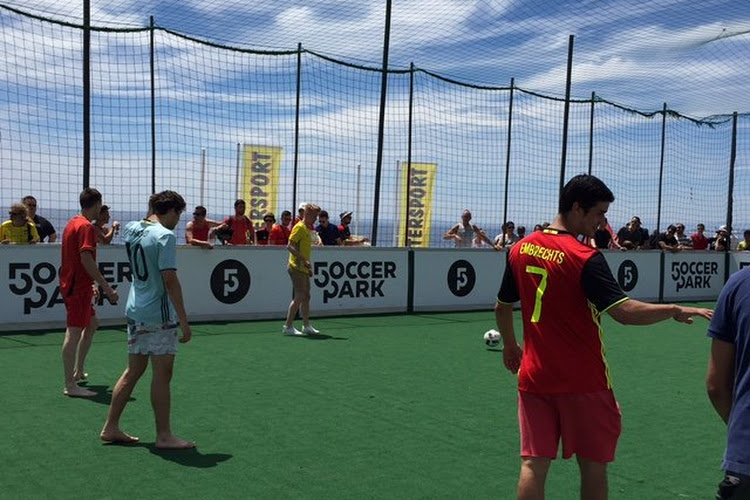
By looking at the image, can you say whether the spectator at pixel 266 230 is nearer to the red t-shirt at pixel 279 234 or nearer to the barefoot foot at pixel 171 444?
the red t-shirt at pixel 279 234

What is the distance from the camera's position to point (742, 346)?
105 inches

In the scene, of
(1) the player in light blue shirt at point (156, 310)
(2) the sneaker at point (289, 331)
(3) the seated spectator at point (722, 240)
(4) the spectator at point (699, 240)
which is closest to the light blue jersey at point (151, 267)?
(1) the player in light blue shirt at point (156, 310)

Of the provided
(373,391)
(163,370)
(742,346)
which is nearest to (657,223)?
→ (373,391)

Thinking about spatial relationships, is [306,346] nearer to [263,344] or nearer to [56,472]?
[263,344]

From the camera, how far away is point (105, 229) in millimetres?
12820

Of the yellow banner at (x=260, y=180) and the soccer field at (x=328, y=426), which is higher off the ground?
the yellow banner at (x=260, y=180)

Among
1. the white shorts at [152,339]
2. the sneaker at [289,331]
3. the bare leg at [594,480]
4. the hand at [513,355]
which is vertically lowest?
the sneaker at [289,331]

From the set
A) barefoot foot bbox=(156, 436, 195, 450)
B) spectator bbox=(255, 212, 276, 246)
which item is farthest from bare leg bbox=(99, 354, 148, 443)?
spectator bbox=(255, 212, 276, 246)

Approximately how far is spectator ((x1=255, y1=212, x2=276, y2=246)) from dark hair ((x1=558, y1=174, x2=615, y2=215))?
11.7 meters

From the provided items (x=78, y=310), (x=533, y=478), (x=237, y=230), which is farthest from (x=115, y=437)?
(x=237, y=230)

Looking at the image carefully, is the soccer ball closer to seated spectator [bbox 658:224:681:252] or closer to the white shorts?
the white shorts

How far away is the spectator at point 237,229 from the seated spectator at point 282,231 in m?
0.36

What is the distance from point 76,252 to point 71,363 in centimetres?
98

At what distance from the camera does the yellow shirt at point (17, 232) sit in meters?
11.3
